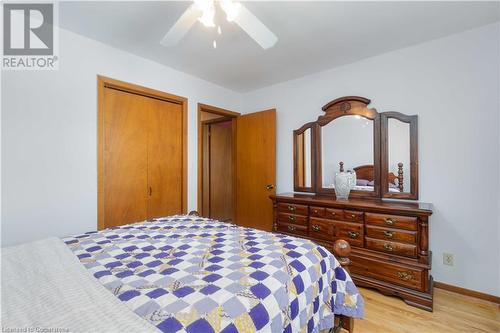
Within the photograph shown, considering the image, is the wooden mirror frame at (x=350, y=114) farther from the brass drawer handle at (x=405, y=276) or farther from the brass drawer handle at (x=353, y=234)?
the brass drawer handle at (x=405, y=276)

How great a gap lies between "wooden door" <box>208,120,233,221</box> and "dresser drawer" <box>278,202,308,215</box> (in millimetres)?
2057

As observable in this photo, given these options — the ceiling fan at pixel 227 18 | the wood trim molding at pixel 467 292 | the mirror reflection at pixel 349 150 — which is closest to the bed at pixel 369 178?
the mirror reflection at pixel 349 150

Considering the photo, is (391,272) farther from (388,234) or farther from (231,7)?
(231,7)

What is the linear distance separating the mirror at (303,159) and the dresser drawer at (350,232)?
0.80m

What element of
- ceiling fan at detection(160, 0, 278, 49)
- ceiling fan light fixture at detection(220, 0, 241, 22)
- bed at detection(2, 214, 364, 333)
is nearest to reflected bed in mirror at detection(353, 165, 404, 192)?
bed at detection(2, 214, 364, 333)

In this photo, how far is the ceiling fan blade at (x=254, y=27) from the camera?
59.4 inches

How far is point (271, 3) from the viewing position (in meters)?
1.82

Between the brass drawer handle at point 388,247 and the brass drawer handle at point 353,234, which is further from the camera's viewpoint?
the brass drawer handle at point 353,234

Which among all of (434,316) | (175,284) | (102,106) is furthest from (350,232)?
(102,106)

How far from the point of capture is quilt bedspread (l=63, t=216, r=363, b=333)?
0.78m

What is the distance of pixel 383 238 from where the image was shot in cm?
221

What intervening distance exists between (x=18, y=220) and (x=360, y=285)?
10.1ft

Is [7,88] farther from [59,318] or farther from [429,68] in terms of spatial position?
[429,68]

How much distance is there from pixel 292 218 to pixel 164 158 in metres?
1.76
